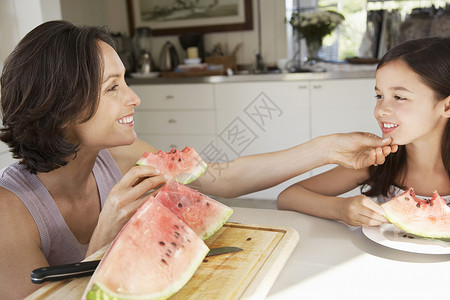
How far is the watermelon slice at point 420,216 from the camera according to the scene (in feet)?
3.87

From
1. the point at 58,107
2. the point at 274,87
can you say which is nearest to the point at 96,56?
the point at 58,107

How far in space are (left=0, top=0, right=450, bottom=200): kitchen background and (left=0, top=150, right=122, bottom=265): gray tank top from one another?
116 inches

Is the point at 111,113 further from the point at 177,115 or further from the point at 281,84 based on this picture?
the point at 177,115

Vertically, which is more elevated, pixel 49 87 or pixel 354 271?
pixel 49 87

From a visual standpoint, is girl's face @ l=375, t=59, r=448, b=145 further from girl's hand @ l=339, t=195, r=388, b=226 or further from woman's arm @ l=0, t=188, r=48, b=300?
woman's arm @ l=0, t=188, r=48, b=300

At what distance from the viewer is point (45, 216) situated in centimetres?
136

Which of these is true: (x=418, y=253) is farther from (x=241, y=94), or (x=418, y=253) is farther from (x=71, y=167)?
(x=241, y=94)

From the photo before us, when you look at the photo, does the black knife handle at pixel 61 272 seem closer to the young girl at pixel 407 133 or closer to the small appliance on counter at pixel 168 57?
the young girl at pixel 407 133

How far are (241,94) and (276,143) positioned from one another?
23.2 inches

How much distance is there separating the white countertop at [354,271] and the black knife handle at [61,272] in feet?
1.44

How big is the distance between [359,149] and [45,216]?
110 centimetres

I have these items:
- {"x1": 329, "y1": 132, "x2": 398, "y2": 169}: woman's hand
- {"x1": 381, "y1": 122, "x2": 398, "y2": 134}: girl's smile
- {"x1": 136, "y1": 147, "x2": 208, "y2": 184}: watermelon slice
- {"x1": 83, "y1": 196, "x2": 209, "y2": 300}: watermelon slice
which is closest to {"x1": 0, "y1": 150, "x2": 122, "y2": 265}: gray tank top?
{"x1": 136, "y1": 147, "x2": 208, "y2": 184}: watermelon slice

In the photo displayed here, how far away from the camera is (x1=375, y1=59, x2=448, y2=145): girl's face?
1553 mm

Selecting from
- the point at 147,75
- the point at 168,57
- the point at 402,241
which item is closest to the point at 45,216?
the point at 402,241
